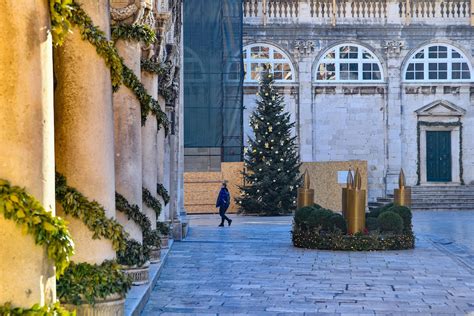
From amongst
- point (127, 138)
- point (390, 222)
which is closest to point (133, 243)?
point (127, 138)

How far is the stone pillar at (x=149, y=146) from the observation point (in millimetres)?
13977

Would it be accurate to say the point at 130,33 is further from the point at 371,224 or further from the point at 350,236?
the point at 371,224

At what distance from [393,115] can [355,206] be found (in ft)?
69.2

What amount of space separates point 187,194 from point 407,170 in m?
9.31

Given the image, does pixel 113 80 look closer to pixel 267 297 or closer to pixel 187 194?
pixel 267 297

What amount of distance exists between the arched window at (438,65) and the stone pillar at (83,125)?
33.5m

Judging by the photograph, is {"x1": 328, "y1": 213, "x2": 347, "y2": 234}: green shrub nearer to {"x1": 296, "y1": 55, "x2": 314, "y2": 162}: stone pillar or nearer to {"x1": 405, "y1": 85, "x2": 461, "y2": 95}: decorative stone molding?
{"x1": 296, "y1": 55, "x2": 314, "y2": 162}: stone pillar

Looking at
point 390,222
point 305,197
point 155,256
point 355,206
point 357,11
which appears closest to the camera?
point 155,256

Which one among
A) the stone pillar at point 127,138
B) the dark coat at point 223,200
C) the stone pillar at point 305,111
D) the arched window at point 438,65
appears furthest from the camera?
the arched window at point 438,65

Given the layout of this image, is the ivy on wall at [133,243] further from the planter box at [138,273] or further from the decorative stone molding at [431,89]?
the decorative stone molding at [431,89]

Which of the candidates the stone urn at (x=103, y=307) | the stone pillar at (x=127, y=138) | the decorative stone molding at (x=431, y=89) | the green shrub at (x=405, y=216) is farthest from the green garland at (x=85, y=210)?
the decorative stone molding at (x=431, y=89)

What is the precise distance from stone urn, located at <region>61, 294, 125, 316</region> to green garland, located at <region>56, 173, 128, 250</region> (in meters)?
0.53

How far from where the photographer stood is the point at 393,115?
39.8m

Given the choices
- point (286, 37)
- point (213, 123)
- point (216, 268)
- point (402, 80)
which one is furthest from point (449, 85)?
point (216, 268)
